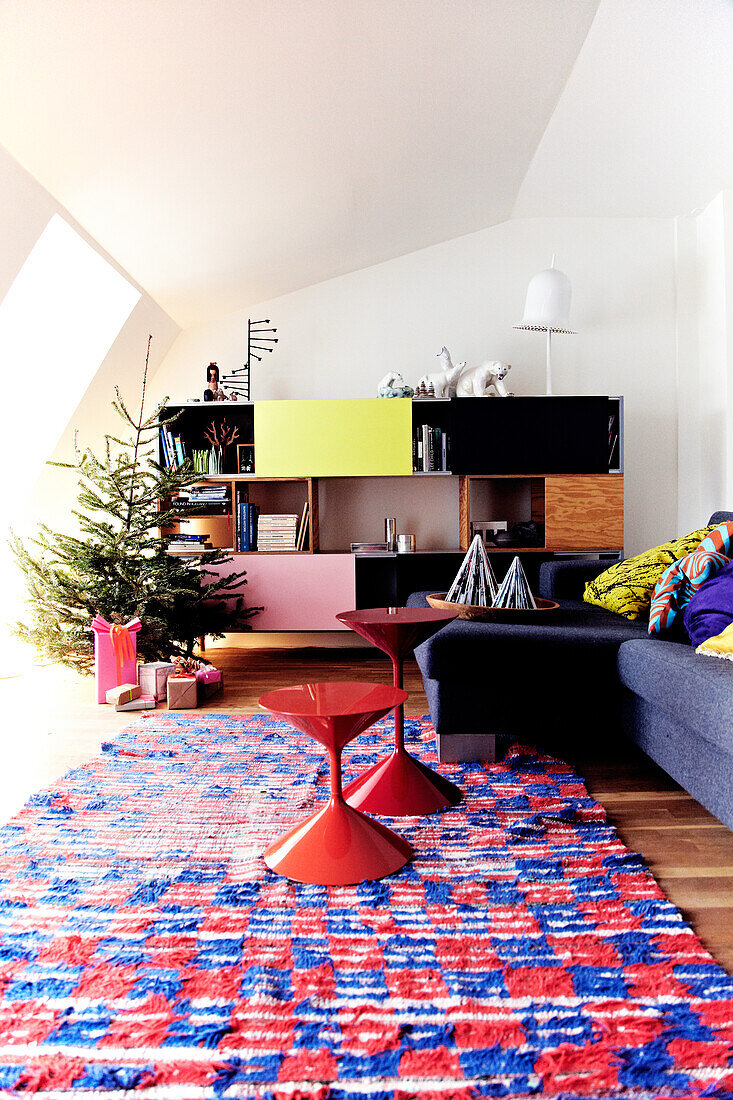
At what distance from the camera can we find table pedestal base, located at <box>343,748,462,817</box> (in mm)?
2119

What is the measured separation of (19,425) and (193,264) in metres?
1.31

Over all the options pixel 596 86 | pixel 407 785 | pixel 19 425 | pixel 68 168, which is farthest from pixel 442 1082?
pixel 19 425

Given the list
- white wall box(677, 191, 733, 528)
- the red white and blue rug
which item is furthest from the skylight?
white wall box(677, 191, 733, 528)

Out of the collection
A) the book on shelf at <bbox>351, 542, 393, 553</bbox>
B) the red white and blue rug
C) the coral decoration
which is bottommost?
the red white and blue rug

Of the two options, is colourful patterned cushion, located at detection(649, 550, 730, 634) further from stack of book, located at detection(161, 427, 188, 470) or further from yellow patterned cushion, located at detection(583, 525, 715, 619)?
stack of book, located at detection(161, 427, 188, 470)

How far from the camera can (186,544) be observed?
15.0 feet

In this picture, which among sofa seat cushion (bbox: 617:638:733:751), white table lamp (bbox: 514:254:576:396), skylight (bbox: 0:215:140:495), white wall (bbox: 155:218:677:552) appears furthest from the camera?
white wall (bbox: 155:218:677:552)

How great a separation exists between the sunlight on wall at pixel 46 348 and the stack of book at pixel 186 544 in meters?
0.75

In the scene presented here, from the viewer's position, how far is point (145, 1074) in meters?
1.13

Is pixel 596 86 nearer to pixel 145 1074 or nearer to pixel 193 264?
pixel 193 264

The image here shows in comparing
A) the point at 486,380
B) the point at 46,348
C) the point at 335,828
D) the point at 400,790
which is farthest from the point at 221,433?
the point at 335,828

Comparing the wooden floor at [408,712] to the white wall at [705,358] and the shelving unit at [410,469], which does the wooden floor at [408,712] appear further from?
the white wall at [705,358]

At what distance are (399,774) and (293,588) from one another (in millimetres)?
2419

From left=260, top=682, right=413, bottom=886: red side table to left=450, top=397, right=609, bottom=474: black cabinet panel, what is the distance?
2862 mm
